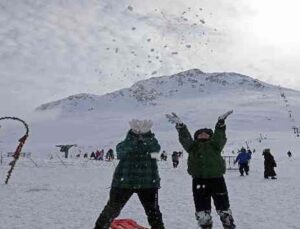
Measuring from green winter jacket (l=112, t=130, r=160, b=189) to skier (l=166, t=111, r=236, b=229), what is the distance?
0.59 meters

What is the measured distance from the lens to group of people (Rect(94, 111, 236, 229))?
6781 millimetres

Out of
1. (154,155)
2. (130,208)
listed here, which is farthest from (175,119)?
(130,208)

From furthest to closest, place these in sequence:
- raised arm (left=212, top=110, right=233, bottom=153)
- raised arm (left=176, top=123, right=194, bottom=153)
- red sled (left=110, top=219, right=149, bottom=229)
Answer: red sled (left=110, top=219, right=149, bottom=229) < raised arm (left=176, top=123, right=194, bottom=153) < raised arm (left=212, top=110, right=233, bottom=153)

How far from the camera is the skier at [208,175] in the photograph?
23.1 feet

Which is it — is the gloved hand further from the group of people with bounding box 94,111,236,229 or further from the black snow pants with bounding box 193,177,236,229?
the black snow pants with bounding box 193,177,236,229

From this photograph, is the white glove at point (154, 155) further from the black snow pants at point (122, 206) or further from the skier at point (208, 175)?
the skier at point (208, 175)

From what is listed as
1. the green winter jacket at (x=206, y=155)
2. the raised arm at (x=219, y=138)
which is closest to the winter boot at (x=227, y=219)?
the green winter jacket at (x=206, y=155)

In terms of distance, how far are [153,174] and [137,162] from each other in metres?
0.24

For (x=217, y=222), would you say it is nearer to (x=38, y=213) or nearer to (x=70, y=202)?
(x=38, y=213)

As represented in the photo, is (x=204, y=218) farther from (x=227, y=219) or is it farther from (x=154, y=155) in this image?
(x=154, y=155)

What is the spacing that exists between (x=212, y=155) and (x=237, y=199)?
20.6 ft

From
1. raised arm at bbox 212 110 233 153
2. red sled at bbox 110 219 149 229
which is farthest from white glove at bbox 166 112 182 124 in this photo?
red sled at bbox 110 219 149 229

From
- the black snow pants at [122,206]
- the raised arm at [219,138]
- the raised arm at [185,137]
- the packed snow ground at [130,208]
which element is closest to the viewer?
the black snow pants at [122,206]

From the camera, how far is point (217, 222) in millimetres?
8984
